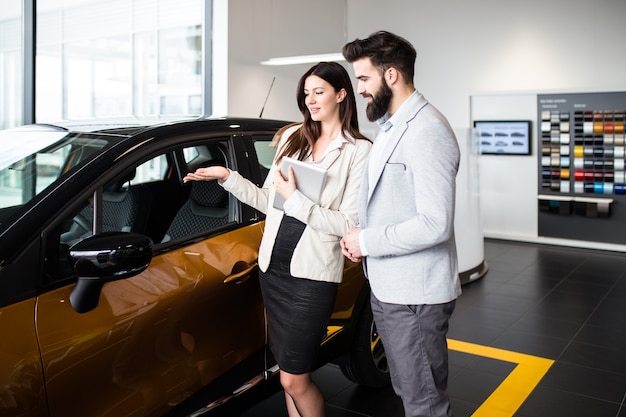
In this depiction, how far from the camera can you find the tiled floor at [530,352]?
3270 mm

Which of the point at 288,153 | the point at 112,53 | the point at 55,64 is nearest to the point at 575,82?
the point at 112,53

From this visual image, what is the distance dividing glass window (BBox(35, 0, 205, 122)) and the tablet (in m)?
3.97

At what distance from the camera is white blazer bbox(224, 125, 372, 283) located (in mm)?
2268

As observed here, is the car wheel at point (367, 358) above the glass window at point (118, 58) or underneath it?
underneath

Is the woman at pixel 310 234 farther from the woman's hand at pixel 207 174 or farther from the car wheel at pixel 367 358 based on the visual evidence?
the car wheel at pixel 367 358

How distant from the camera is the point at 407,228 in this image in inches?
73.2

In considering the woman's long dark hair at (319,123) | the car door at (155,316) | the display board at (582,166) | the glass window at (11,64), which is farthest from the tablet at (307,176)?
the display board at (582,166)

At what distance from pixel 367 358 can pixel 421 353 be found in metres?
1.22

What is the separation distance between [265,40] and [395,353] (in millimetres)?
6623

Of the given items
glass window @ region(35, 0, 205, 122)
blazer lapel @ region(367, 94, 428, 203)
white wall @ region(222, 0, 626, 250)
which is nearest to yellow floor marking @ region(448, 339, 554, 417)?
blazer lapel @ region(367, 94, 428, 203)

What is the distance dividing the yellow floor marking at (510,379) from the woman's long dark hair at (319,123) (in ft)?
5.50

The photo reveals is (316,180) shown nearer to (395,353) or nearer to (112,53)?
(395,353)

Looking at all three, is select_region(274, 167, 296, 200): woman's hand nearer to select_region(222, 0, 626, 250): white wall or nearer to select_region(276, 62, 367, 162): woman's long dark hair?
select_region(276, 62, 367, 162): woman's long dark hair

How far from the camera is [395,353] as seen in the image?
6.60 feet
